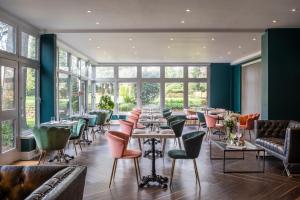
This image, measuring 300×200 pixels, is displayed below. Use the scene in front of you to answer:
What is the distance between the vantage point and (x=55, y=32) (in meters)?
9.00

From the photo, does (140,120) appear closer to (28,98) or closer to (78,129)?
(78,129)

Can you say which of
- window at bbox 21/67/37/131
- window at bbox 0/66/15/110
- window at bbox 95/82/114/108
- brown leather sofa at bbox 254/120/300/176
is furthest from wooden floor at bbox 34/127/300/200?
window at bbox 95/82/114/108

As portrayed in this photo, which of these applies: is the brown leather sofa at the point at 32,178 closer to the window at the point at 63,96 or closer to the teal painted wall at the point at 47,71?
the teal painted wall at the point at 47,71

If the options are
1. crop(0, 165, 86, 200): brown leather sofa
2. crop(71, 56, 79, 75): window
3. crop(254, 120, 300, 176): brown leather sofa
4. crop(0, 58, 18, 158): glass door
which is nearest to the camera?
crop(0, 165, 86, 200): brown leather sofa

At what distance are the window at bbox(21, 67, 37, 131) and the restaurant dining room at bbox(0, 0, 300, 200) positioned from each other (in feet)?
0.09

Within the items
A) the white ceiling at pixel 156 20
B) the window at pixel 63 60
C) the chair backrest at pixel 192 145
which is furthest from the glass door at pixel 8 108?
the chair backrest at pixel 192 145

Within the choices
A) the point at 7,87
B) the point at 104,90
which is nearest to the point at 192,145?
the point at 7,87

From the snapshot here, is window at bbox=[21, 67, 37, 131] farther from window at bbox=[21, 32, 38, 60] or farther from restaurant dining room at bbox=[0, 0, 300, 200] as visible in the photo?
window at bbox=[21, 32, 38, 60]

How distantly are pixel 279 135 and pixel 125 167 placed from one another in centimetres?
400

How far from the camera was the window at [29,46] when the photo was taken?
316 inches

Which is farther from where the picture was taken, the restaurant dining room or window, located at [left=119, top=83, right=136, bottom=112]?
window, located at [left=119, top=83, right=136, bottom=112]

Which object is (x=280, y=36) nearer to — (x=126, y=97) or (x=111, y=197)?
(x=111, y=197)

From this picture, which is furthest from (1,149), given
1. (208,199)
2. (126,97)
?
(126,97)

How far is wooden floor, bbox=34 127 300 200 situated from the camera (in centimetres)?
480
